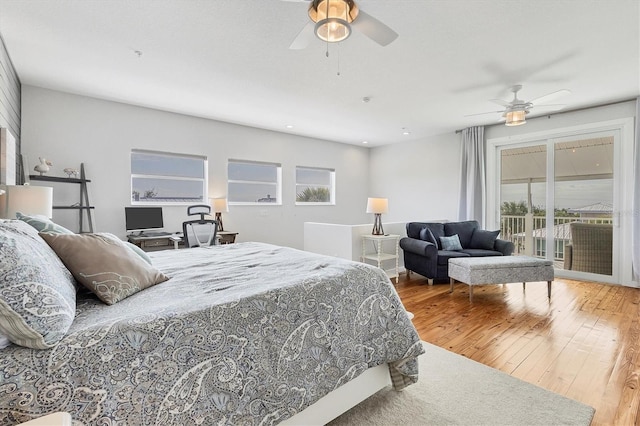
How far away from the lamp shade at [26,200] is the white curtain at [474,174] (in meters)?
5.93

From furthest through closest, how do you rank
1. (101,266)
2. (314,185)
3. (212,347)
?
(314,185)
(101,266)
(212,347)

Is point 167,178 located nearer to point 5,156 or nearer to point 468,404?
point 5,156

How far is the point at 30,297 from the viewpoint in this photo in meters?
0.87

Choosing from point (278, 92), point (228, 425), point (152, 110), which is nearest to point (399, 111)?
point (278, 92)

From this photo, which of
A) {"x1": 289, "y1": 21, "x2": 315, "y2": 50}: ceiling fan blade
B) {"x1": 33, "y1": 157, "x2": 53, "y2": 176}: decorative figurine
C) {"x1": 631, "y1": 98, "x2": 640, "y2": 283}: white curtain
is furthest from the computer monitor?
{"x1": 631, "y1": 98, "x2": 640, "y2": 283}: white curtain

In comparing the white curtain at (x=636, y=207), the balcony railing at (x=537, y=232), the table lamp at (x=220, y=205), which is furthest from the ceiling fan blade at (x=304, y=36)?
the balcony railing at (x=537, y=232)

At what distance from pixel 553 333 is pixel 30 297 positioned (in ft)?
11.5

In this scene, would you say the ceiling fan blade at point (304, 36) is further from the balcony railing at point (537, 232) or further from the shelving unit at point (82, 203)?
the balcony railing at point (537, 232)

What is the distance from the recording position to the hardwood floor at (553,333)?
1873mm

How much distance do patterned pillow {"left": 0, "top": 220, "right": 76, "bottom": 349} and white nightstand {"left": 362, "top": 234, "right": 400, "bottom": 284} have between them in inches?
143

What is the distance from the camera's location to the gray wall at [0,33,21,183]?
2.75 metres

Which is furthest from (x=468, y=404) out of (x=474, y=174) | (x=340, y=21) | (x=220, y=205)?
(x=474, y=174)

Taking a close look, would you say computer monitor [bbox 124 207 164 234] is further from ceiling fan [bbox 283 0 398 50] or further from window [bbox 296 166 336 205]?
ceiling fan [bbox 283 0 398 50]

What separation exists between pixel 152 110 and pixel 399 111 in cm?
381
